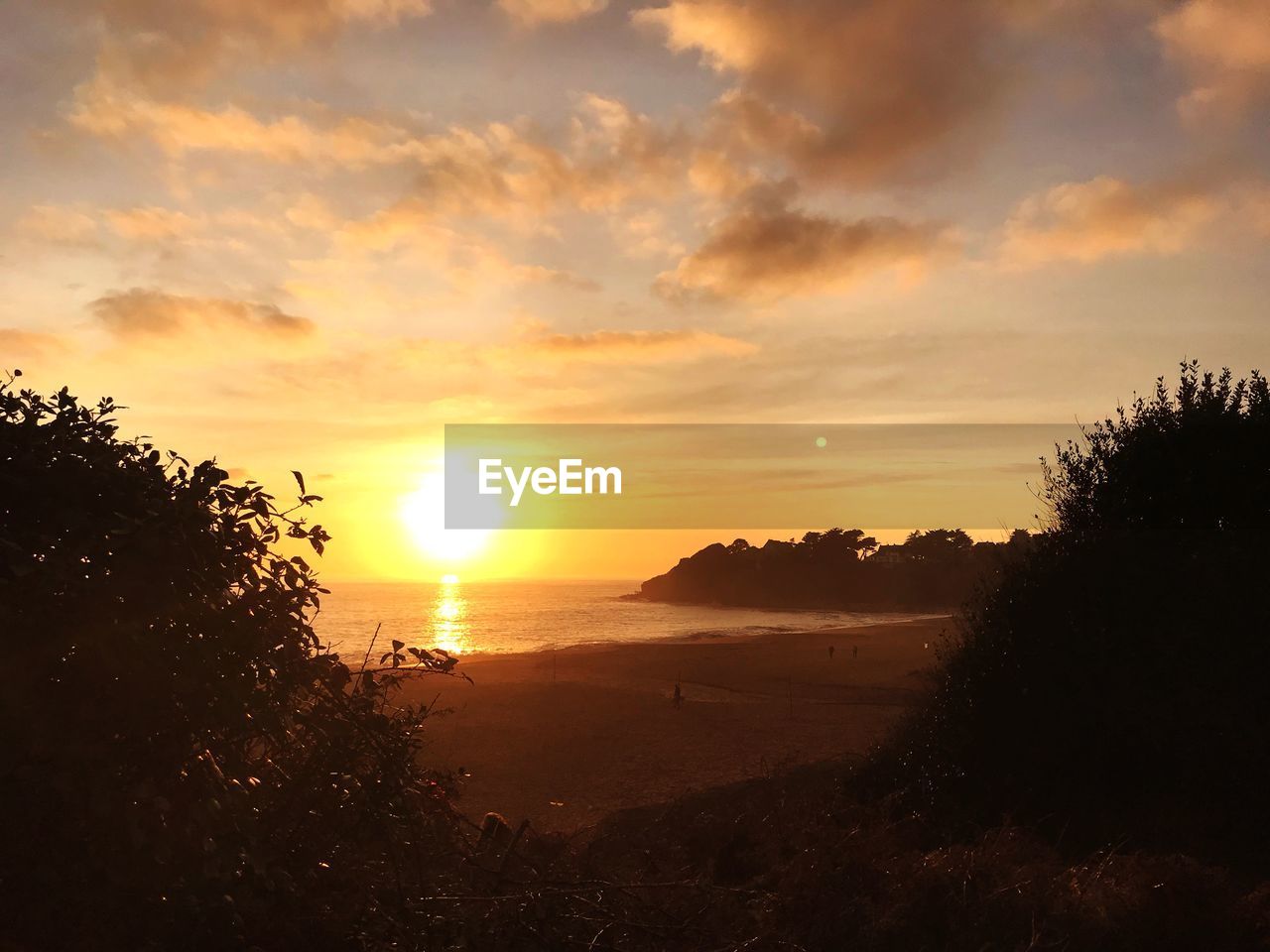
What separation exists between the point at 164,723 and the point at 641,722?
104ft

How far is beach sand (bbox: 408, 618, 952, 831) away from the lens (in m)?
22.6

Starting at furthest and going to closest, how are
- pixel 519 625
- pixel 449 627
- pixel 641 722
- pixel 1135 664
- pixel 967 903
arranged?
pixel 519 625 < pixel 449 627 < pixel 641 722 < pixel 1135 664 < pixel 967 903

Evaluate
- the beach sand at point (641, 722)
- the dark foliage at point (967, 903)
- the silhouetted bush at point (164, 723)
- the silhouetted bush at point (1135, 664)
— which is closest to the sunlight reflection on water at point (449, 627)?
the beach sand at point (641, 722)

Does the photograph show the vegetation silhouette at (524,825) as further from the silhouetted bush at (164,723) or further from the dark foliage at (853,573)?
the dark foliage at (853,573)

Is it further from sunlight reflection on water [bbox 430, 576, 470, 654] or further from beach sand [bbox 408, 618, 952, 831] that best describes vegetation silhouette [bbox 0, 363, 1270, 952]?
sunlight reflection on water [bbox 430, 576, 470, 654]

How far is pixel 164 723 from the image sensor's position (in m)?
3.70

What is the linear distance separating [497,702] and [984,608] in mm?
29049

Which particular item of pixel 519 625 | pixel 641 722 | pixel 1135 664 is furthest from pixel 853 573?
pixel 1135 664

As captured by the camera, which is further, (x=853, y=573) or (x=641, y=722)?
(x=853, y=573)

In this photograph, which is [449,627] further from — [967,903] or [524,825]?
[967,903]

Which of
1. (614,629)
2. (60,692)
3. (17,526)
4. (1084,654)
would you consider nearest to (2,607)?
(60,692)

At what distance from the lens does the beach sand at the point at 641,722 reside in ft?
74.2

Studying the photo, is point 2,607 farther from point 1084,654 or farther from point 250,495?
point 1084,654

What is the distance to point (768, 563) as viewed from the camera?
605 ft
